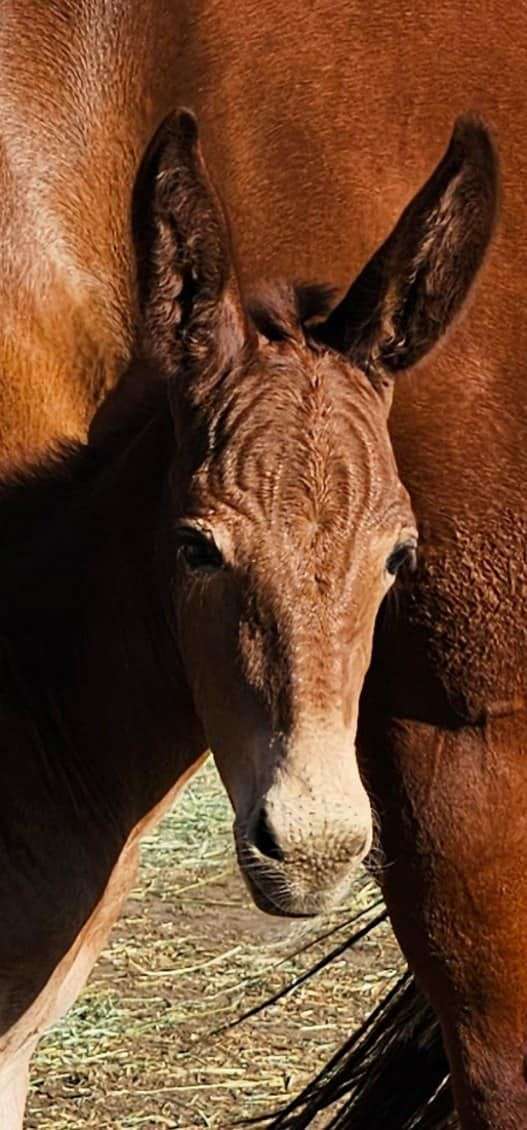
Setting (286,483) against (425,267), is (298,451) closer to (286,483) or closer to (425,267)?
(286,483)

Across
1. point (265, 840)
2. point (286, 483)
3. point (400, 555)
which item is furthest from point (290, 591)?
point (265, 840)

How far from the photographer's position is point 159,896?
6.88m

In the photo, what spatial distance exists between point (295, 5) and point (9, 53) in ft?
1.81

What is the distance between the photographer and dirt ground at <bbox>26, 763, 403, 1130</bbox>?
5500 mm

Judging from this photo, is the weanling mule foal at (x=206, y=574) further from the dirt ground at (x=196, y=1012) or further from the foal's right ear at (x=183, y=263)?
the dirt ground at (x=196, y=1012)

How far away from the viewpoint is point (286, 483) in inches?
137

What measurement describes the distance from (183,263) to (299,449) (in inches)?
17.1

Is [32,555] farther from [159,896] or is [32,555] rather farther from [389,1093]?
[159,896]

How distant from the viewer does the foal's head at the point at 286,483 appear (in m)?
3.38

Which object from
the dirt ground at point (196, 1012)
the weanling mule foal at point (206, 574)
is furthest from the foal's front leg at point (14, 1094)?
the dirt ground at point (196, 1012)

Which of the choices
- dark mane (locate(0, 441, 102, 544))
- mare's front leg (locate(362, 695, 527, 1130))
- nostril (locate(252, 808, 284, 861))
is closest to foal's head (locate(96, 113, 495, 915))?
nostril (locate(252, 808, 284, 861))

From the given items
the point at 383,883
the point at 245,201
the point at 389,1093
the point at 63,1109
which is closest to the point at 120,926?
the point at 63,1109

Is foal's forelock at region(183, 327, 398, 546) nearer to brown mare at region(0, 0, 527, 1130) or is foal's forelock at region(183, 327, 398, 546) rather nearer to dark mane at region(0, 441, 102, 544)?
brown mare at region(0, 0, 527, 1130)

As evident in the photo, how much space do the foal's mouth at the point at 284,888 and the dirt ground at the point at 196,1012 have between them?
4.26 feet
